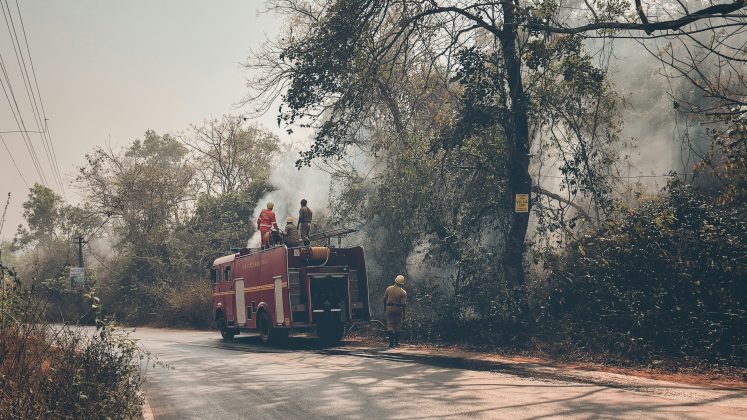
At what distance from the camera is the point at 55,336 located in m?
9.20

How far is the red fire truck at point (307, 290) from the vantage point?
19.2 metres

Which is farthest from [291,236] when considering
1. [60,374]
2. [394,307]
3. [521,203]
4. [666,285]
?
[60,374]

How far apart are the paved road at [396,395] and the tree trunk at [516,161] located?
456 centimetres

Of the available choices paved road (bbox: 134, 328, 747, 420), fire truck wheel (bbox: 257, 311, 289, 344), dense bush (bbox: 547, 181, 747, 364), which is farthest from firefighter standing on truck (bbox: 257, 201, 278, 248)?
dense bush (bbox: 547, 181, 747, 364)

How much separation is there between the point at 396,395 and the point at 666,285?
7.05m

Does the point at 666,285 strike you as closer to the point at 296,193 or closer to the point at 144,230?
the point at 296,193

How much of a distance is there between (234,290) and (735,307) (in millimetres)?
14897

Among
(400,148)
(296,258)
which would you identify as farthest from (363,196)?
(296,258)

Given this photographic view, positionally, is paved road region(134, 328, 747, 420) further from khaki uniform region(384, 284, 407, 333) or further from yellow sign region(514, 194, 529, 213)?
yellow sign region(514, 194, 529, 213)

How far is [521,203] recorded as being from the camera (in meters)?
18.3

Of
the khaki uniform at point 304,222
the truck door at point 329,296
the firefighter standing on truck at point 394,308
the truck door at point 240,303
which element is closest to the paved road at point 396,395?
the firefighter standing on truck at point 394,308

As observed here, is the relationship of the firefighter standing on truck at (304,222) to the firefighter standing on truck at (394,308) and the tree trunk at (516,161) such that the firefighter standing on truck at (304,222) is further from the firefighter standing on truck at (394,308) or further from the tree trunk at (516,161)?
the tree trunk at (516,161)

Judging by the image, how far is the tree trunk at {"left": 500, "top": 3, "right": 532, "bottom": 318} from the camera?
17953 millimetres

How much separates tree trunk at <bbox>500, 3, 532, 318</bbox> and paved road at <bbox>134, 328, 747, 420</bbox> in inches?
179
